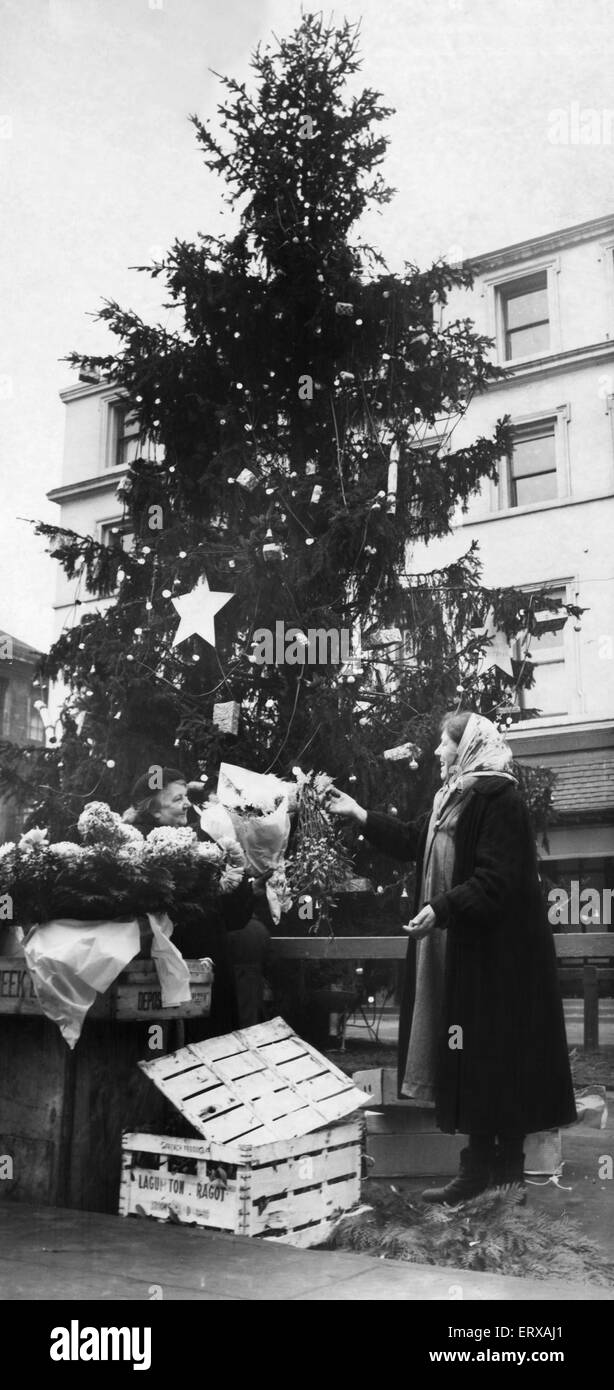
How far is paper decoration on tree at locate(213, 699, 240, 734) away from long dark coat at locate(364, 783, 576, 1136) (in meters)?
3.08

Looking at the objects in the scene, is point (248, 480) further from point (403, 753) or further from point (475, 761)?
point (475, 761)

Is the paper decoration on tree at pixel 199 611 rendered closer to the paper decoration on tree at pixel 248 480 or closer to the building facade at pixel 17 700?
the paper decoration on tree at pixel 248 480

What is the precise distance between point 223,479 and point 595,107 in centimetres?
351

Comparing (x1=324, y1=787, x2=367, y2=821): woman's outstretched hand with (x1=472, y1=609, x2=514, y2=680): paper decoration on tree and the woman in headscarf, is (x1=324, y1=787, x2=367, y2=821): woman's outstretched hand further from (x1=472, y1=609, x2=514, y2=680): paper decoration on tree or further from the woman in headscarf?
(x1=472, y1=609, x2=514, y2=680): paper decoration on tree

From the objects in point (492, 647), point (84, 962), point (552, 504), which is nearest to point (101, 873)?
point (84, 962)

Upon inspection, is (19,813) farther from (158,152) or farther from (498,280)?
(498,280)

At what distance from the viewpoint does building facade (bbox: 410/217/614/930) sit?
44.2ft

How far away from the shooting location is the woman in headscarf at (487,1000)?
4.49 meters

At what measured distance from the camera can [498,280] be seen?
45.2 ft

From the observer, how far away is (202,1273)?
356 cm

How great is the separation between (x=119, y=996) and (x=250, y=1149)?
0.84m

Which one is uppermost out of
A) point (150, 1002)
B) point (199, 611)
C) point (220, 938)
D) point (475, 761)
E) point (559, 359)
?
point (559, 359)

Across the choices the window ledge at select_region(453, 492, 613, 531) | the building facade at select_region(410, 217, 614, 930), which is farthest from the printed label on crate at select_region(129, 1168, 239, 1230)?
the window ledge at select_region(453, 492, 613, 531)

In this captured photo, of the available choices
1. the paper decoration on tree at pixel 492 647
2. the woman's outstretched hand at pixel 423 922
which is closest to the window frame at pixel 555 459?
the paper decoration on tree at pixel 492 647
